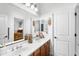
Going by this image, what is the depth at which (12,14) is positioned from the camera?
1613 millimetres

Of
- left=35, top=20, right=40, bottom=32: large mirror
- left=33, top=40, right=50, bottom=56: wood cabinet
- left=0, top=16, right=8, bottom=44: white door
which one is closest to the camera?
left=0, top=16, right=8, bottom=44: white door

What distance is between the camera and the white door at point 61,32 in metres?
1.65

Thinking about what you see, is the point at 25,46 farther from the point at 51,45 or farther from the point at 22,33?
the point at 51,45

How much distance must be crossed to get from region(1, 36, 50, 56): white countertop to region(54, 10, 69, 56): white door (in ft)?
0.59

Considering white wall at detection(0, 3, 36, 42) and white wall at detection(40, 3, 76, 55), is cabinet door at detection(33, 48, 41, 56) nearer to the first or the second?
white wall at detection(0, 3, 36, 42)

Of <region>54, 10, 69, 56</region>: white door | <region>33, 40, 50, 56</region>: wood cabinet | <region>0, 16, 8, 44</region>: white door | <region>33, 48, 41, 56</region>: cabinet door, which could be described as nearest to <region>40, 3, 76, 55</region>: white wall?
<region>54, 10, 69, 56</region>: white door

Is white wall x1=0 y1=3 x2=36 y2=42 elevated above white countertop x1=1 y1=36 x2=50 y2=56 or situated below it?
above

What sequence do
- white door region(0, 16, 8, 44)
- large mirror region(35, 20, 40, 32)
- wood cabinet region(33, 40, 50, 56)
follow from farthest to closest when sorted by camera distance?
large mirror region(35, 20, 40, 32) → wood cabinet region(33, 40, 50, 56) → white door region(0, 16, 8, 44)

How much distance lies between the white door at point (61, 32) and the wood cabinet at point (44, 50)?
115 mm

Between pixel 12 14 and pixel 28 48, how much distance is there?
0.60 meters

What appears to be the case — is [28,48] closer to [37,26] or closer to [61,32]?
[37,26]

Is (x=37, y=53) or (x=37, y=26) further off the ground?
(x=37, y=26)

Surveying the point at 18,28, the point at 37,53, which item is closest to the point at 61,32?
the point at 37,53

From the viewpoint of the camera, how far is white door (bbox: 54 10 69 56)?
5.42ft
